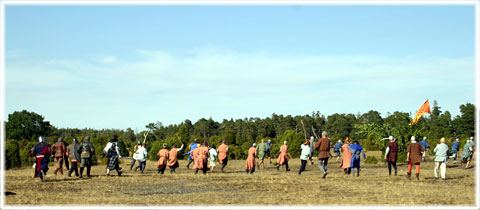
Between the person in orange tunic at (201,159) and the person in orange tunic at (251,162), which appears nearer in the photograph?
the person in orange tunic at (201,159)

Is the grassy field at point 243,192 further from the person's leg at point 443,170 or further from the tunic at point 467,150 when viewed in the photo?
the tunic at point 467,150

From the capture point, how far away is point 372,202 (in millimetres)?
13453

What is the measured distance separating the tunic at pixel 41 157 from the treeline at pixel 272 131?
17.1m

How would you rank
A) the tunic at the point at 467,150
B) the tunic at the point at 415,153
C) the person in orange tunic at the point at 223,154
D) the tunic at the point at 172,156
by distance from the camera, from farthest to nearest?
the tunic at the point at 467,150 → the person in orange tunic at the point at 223,154 → the tunic at the point at 172,156 → the tunic at the point at 415,153

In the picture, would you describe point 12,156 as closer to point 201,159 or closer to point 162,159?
point 162,159

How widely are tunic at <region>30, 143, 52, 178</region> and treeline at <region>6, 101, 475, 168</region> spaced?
1710 cm

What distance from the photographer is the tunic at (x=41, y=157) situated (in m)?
21.6

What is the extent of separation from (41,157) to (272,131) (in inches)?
3044

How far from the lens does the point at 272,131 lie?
322ft

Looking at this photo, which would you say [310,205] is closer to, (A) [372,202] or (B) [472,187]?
(A) [372,202]

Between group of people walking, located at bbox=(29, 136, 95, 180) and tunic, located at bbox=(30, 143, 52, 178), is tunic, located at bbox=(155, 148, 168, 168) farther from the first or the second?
tunic, located at bbox=(30, 143, 52, 178)

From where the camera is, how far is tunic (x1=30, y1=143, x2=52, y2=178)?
70.7 feet

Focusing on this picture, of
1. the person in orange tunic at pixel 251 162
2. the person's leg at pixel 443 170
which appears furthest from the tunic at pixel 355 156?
the person in orange tunic at pixel 251 162

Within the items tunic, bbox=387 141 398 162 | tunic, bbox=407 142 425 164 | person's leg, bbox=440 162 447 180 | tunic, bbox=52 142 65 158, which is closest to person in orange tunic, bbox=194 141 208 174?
tunic, bbox=52 142 65 158
